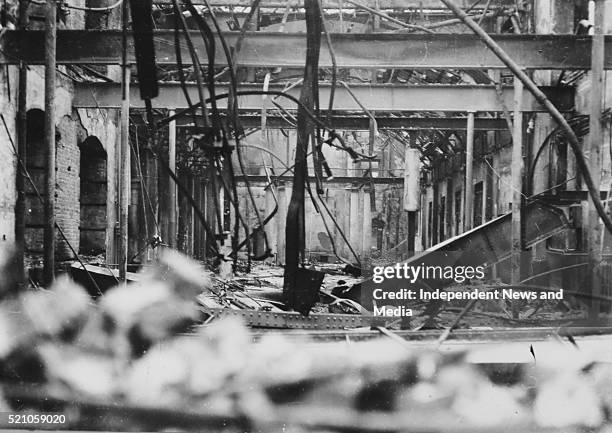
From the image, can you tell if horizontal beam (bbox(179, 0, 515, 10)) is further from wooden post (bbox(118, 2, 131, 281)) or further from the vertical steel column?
the vertical steel column

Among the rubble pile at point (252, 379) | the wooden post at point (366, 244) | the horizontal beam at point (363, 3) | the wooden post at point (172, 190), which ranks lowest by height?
the rubble pile at point (252, 379)

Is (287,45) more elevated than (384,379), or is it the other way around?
(287,45)

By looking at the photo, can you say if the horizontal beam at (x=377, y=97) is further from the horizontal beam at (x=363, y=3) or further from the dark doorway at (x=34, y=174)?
the horizontal beam at (x=363, y=3)

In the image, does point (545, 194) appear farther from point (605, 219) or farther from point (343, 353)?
point (343, 353)

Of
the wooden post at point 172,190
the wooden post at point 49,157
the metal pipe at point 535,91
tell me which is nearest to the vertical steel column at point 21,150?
the wooden post at point 49,157

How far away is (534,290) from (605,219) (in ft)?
2.05

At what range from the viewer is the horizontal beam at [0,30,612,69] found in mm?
3971

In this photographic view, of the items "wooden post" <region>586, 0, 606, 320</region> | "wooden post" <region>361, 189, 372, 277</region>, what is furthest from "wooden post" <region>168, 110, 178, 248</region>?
"wooden post" <region>586, 0, 606, 320</region>

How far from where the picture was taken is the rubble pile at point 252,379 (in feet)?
12.0

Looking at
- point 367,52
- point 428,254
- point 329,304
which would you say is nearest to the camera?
point 428,254

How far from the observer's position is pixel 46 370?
12.2 ft

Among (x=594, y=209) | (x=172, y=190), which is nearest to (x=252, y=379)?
(x=172, y=190)

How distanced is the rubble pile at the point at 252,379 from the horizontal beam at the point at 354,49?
1641mm

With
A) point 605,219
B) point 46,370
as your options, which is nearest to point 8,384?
point 46,370
